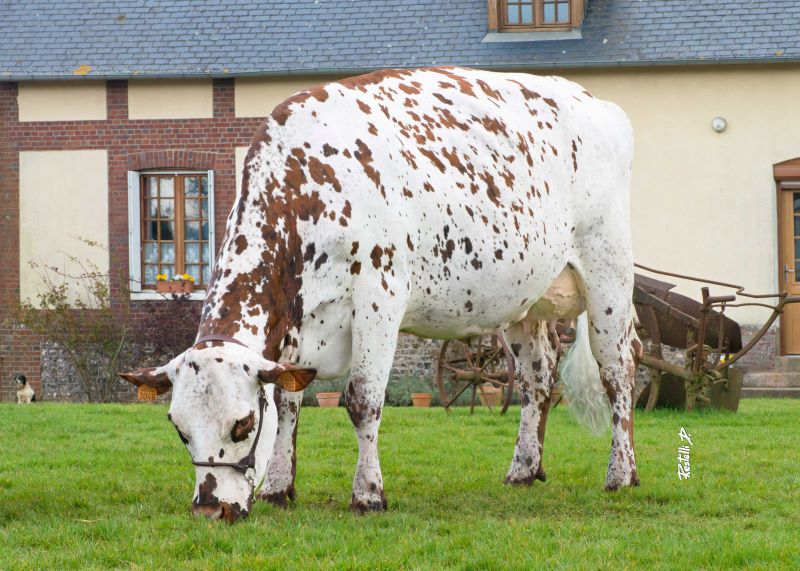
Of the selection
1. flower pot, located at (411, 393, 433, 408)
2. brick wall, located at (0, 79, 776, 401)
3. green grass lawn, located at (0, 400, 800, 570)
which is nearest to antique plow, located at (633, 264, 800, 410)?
green grass lawn, located at (0, 400, 800, 570)

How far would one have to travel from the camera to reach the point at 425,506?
235 inches

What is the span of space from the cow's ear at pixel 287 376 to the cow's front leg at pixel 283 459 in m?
0.94

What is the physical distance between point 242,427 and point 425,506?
1397mm

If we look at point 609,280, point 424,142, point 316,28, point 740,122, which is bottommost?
point 609,280

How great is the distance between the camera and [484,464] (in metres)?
7.76

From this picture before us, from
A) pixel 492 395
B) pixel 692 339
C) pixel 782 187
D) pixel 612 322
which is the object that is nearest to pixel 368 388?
pixel 612 322

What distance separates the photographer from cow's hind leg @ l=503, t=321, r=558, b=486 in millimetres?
6969

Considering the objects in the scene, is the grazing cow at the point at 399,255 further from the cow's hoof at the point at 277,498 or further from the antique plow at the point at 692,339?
the antique plow at the point at 692,339

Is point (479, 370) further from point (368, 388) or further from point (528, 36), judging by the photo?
point (528, 36)

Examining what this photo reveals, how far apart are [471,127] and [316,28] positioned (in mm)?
11538

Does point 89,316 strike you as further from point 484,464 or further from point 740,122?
point 484,464

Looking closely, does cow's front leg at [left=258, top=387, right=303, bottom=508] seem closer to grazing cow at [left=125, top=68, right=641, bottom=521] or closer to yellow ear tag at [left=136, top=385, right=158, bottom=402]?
grazing cow at [left=125, top=68, right=641, bottom=521]

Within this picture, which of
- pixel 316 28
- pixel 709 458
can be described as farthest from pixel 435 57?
pixel 709 458

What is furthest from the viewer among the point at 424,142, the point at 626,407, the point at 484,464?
the point at 484,464
